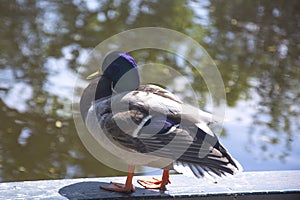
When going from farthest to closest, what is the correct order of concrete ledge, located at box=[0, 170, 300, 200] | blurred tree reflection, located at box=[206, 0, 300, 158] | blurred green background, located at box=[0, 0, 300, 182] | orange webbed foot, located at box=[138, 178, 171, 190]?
blurred tree reflection, located at box=[206, 0, 300, 158] → blurred green background, located at box=[0, 0, 300, 182] → orange webbed foot, located at box=[138, 178, 171, 190] → concrete ledge, located at box=[0, 170, 300, 200]

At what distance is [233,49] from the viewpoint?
7.45m

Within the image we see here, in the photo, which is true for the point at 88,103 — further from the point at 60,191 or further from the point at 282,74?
the point at 282,74

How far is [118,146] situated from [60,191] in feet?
1.03

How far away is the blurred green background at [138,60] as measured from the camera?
458 centimetres

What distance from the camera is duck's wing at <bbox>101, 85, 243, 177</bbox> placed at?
7.54ft

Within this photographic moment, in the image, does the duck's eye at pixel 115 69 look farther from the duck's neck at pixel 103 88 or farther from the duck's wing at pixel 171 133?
the duck's wing at pixel 171 133

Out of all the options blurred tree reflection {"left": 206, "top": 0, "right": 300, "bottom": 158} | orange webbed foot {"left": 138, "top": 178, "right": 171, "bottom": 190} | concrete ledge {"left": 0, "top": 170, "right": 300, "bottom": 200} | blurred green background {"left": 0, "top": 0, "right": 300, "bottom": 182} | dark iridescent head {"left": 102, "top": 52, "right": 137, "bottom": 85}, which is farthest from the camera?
blurred tree reflection {"left": 206, "top": 0, "right": 300, "bottom": 158}

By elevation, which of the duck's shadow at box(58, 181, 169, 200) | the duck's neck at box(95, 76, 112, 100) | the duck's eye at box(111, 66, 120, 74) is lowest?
the duck's shadow at box(58, 181, 169, 200)

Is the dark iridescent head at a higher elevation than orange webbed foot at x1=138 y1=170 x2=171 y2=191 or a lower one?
higher

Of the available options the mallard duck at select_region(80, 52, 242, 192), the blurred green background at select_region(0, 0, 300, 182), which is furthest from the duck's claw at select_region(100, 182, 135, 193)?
the blurred green background at select_region(0, 0, 300, 182)

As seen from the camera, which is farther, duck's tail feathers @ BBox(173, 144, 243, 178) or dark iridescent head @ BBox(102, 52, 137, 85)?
dark iridescent head @ BBox(102, 52, 137, 85)

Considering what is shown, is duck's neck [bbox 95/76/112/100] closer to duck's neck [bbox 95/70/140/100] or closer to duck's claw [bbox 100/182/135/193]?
duck's neck [bbox 95/70/140/100]

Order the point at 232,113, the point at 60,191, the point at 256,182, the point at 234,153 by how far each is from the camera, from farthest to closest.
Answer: the point at 232,113, the point at 234,153, the point at 256,182, the point at 60,191

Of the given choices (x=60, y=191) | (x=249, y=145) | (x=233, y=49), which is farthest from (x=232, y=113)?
(x=60, y=191)
